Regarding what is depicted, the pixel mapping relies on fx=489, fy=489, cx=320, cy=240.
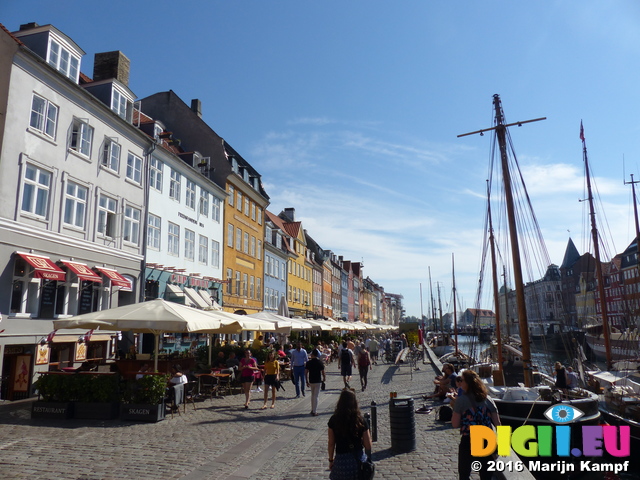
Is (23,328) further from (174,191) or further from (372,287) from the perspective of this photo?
(372,287)

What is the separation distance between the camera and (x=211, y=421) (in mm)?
11820

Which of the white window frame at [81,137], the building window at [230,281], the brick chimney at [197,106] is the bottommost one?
the building window at [230,281]

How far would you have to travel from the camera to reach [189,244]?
94.6 feet

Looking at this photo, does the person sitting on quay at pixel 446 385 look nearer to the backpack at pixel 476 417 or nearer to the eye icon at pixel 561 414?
the eye icon at pixel 561 414

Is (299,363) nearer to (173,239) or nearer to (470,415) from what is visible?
(470,415)

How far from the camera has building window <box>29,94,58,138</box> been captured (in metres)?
16.9

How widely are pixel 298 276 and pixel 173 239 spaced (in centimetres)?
2876

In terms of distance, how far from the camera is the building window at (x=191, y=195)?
29047mm

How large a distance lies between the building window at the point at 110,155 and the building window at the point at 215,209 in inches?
422

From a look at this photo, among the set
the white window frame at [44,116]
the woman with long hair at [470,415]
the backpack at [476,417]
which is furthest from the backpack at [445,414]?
the white window frame at [44,116]

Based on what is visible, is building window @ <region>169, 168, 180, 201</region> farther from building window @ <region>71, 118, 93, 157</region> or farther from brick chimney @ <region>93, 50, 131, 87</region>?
building window @ <region>71, 118, 93, 157</region>

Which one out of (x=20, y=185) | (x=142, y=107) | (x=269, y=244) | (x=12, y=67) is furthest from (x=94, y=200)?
(x=269, y=244)

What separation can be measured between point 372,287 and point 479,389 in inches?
4705

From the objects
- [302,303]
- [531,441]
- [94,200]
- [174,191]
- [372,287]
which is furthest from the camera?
[372,287]
